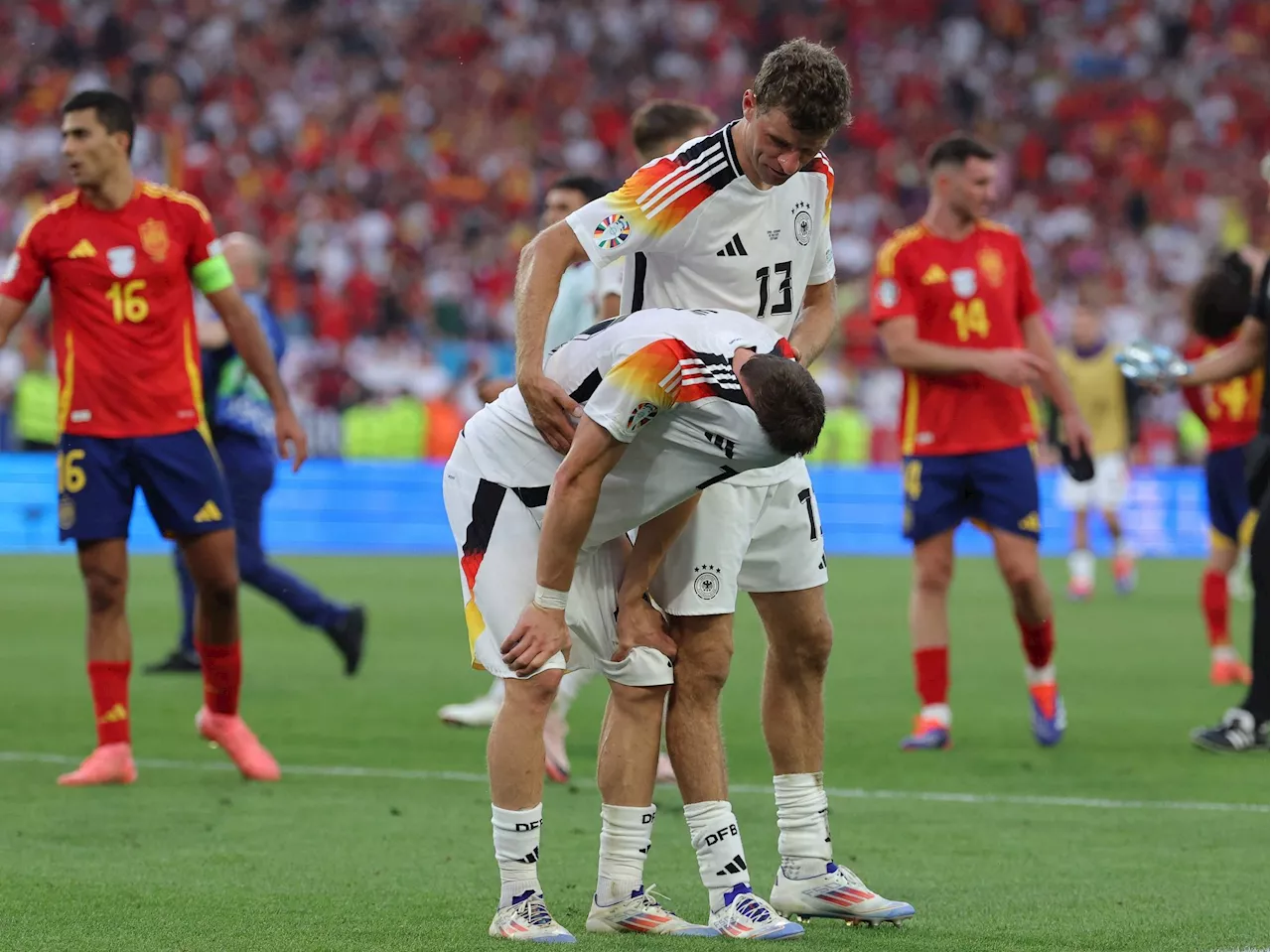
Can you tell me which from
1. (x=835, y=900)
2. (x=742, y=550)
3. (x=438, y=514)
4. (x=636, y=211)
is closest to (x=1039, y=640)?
(x=835, y=900)

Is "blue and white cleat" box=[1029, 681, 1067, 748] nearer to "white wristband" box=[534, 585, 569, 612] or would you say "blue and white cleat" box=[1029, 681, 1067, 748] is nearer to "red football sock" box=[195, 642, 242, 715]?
"red football sock" box=[195, 642, 242, 715]

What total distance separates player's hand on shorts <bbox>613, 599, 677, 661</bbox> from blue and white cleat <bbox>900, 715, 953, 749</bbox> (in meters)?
3.74

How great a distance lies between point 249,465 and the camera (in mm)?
10523

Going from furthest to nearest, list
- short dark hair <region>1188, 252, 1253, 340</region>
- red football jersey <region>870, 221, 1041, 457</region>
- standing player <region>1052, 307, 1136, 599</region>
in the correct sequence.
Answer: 1. standing player <region>1052, 307, 1136, 599</region>
2. short dark hair <region>1188, 252, 1253, 340</region>
3. red football jersey <region>870, 221, 1041, 457</region>

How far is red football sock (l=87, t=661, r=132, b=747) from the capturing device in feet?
24.0

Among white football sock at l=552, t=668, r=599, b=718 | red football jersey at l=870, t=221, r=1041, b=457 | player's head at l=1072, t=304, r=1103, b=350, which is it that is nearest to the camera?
white football sock at l=552, t=668, r=599, b=718

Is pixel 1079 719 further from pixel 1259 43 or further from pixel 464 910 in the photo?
pixel 1259 43

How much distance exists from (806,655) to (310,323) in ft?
72.6

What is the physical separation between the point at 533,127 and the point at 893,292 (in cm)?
2309

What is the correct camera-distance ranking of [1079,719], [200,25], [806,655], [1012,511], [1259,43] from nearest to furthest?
→ [806,655], [1012,511], [1079,719], [200,25], [1259,43]

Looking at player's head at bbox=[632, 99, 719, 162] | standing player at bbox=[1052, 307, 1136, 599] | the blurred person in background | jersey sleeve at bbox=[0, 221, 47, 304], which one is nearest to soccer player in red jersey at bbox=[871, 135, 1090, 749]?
player's head at bbox=[632, 99, 719, 162]

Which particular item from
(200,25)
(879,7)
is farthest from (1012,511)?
(879,7)

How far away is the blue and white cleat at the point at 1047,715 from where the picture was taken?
27.7ft

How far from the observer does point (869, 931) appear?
4.90m
